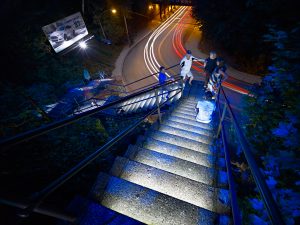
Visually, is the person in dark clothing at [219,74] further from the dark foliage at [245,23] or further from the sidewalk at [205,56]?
the sidewalk at [205,56]

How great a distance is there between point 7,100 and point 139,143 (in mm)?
3965

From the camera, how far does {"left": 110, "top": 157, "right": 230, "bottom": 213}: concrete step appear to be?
2.01m

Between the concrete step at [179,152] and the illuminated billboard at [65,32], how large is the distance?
42.3ft

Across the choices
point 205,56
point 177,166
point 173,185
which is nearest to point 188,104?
point 177,166

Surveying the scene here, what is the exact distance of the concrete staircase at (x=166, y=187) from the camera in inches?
70.7

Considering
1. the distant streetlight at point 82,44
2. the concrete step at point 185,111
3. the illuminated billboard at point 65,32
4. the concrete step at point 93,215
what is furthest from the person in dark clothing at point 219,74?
the distant streetlight at point 82,44

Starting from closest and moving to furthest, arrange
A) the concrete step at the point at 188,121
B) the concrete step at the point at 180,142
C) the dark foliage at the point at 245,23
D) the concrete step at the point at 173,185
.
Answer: the concrete step at the point at 173,185
the concrete step at the point at 180,142
the concrete step at the point at 188,121
the dark foliage at the point at 245,23

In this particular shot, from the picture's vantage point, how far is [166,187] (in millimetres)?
2188

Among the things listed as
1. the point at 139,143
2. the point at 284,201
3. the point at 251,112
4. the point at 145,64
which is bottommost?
the point at 145,64

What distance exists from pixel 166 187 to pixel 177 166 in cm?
51

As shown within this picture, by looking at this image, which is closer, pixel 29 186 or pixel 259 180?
pixel 259 180

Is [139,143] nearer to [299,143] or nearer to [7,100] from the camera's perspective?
[299,143]

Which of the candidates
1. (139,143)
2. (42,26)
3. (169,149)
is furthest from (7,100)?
(42,26)

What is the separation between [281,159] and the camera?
1691mm
